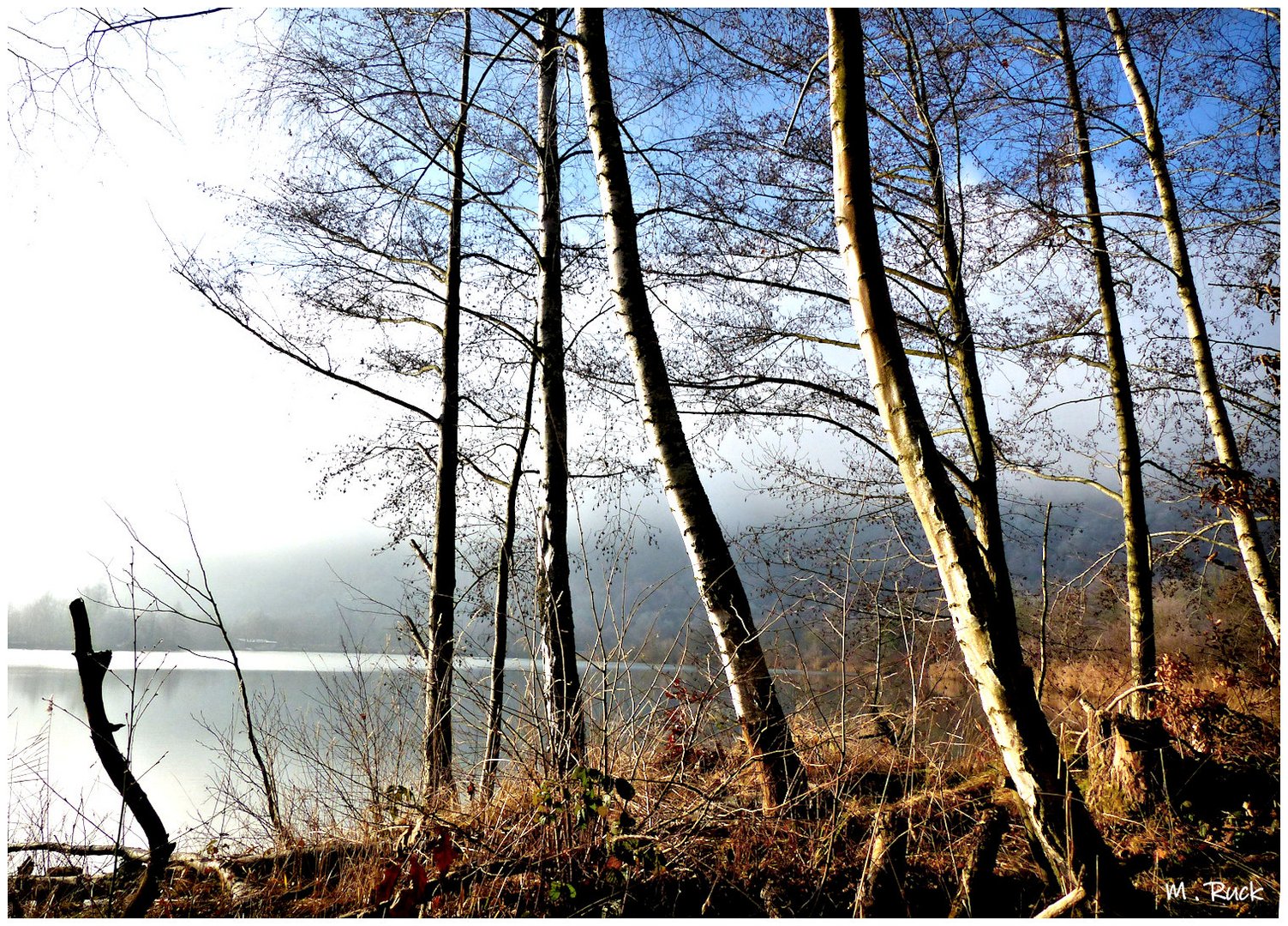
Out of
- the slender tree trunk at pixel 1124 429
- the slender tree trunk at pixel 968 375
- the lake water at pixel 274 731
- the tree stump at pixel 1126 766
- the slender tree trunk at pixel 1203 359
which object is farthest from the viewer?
the slender tree trunk at pixel 1124 429

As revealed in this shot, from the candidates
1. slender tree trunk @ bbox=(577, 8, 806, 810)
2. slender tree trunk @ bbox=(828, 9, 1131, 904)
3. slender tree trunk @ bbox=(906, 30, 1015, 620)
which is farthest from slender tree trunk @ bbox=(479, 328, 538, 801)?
slender tree trunk @ bbox=(906, 30, 1015, 620)

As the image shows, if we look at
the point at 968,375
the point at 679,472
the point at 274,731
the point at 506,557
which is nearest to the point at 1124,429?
the point at 968,375

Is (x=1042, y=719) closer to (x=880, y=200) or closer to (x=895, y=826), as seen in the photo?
(x=895, y=826)

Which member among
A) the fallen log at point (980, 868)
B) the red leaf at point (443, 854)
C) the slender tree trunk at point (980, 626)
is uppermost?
the slender tree trunk at point (980, 626)

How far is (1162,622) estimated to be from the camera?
7.21m

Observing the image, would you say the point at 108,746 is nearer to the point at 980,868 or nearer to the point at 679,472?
the point at 679,472

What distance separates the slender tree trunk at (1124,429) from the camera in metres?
5.53

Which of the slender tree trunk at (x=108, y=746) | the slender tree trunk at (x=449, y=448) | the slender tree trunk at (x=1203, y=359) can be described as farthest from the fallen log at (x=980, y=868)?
the slender tree trunk at (x=1203, y=359)

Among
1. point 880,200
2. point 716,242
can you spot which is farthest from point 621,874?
point 880,200

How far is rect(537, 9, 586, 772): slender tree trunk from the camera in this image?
371 centimetres

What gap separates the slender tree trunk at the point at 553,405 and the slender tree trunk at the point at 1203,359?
4282mm

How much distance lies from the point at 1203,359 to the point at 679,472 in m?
4.10

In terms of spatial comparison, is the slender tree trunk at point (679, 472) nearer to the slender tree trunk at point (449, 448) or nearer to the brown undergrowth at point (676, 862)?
the brown undergrowth at point (676, 862)

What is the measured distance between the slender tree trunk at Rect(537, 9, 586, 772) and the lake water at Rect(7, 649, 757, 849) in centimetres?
46
